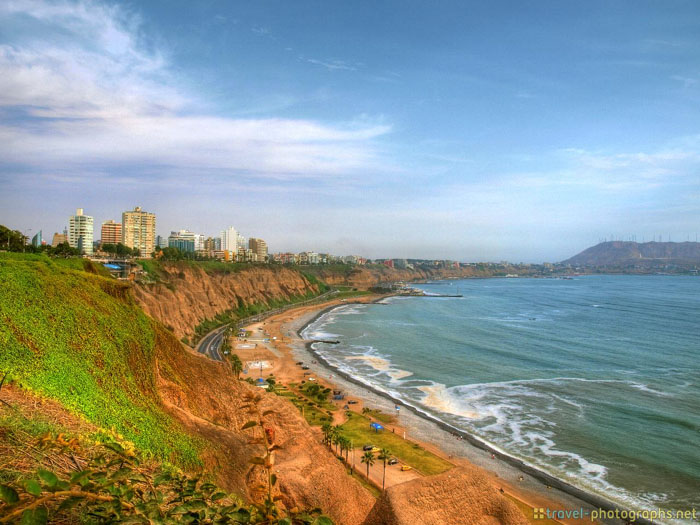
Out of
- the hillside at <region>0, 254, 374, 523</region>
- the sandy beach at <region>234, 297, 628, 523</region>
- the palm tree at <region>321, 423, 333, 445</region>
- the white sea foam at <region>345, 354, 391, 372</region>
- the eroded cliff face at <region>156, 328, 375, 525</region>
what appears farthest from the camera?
the white sea foam at <region>345, 354, 391, 372</region>

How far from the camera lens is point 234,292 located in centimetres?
10550

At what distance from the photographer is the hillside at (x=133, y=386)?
1404cm

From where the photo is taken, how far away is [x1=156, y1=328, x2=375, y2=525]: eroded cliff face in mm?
17469

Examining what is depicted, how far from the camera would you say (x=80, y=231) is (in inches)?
5330

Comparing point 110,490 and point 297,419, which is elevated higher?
point 110,490

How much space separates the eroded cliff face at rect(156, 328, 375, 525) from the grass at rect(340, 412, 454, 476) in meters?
11.1

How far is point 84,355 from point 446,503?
14.3 metres

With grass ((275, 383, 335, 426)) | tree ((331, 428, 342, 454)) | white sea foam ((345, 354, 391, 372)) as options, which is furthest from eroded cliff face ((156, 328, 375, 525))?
white sea foam ((345, 354, 391, 372))

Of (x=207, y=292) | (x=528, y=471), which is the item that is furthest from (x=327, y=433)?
(x=207, y=292)

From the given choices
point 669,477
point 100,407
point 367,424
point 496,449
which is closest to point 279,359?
point 367,424

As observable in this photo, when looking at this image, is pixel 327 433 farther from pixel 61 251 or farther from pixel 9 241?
pixel 61 251

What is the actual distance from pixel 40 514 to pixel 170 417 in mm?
16907

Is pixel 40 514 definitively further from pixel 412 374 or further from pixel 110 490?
pixel 412 374

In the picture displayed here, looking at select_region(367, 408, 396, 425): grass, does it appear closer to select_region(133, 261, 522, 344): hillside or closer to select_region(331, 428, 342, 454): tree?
select_region(331, 428, 342, 454): tree
